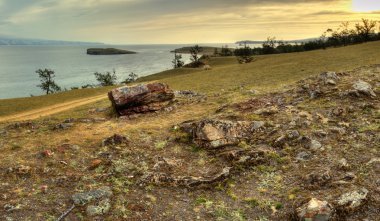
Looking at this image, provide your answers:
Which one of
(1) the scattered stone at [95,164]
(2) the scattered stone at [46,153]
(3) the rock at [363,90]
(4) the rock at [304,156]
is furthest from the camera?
(3) the rock at [363,90]

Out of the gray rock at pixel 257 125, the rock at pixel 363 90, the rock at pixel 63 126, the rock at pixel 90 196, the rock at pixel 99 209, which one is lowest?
the rock at pixel 99 209

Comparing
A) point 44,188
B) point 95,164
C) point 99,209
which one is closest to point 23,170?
point 44,188

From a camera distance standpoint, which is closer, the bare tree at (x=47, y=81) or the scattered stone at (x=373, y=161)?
the scattered stone at (x=373, y=161)

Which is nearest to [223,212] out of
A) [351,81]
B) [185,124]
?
[185,124]

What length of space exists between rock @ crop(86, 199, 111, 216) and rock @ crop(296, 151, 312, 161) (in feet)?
31.1

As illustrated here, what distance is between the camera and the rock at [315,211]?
12.5m

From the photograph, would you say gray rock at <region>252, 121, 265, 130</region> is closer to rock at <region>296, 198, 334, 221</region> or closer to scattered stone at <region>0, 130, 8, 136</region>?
rock at <region>296, 198, 334, 221</region>

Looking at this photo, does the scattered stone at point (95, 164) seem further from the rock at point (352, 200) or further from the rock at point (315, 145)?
the rock at point (352, 200)

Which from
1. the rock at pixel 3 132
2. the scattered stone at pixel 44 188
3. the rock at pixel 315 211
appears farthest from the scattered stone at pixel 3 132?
the rock at pixel 315 211

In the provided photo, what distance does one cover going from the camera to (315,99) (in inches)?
983

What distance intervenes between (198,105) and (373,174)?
55.4 ft

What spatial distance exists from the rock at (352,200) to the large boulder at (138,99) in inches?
691

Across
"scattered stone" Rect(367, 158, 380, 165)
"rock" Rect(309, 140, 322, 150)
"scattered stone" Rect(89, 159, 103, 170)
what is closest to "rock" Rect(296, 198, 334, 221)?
"scattered stone" Rect(367, 158, 380, 165)

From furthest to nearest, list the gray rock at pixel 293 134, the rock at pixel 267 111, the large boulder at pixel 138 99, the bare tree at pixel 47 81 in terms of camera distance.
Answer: the bare tree at pixel 47 81 → the large boulder at pixel 138 99 → the rock at pixel 267 111 → the gray rock at pixel 293 134
